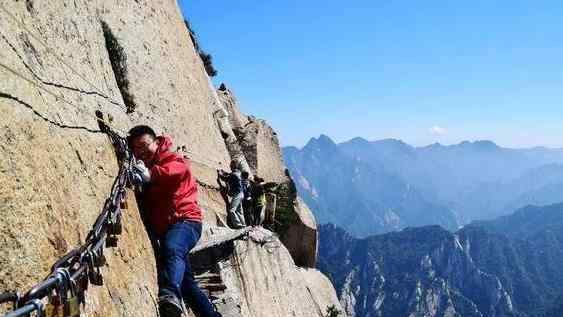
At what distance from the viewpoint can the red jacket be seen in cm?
965

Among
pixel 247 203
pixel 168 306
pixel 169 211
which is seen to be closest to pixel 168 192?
pixel 169 211

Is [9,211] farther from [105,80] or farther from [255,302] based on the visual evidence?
[255,302]

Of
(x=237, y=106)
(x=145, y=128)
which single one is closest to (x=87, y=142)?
(x=145, y=128)

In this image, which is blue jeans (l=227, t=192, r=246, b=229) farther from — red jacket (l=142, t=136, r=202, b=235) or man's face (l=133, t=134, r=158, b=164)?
man's face (l=133, t=134, r=158, b=164)

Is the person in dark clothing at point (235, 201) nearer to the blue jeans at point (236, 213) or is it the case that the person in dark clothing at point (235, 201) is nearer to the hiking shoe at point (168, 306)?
the blue jeans at point (236, 213)

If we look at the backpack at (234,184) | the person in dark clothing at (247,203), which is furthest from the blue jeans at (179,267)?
the person in dark clothing at (247,203)

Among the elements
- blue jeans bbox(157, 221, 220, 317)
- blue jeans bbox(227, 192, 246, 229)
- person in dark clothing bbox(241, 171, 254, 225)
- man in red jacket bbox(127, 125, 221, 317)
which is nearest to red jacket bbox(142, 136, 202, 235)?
man in red jacket bbox(127, 125, 221, 317)

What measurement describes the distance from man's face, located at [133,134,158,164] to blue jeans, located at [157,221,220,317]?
1.47m

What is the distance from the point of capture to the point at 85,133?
904cm

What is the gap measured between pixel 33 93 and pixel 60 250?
7.98ft

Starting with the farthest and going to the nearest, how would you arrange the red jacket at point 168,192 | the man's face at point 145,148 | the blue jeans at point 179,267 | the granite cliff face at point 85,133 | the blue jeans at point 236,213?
1. the blue jeans at point 236,213
2. the man's face at point 145,148
3. the red jacket at point 168,192
4. the blue jeans at point 179,267
5. the granite cliff face at point 85,133

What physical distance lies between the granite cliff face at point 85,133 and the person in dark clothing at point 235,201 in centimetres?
64

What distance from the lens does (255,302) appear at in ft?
55.5

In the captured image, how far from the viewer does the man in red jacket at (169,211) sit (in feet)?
30.1
